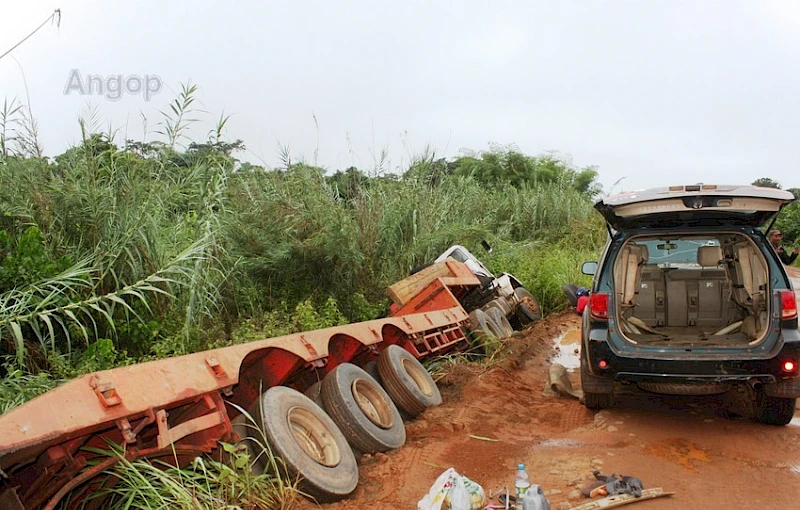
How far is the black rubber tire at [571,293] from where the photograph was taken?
1231cm

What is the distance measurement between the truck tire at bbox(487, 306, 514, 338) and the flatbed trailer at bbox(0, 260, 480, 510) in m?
5.01

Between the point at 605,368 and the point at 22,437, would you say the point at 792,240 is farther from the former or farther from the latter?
the point at 22,437

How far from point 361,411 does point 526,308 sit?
292 inches

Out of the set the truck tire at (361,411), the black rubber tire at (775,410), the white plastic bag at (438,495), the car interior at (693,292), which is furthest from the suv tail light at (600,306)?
the white plastic bag at (438,495)

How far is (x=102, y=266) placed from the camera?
6414 millimetres

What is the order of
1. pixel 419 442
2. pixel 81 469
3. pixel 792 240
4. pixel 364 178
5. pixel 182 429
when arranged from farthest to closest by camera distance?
pixel 792 240
pixel 364 178
pixel 419 442
pixel 182 429
pixel 81 469

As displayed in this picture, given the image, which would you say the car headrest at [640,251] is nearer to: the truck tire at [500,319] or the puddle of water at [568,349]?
the puddle of water at [568,349]

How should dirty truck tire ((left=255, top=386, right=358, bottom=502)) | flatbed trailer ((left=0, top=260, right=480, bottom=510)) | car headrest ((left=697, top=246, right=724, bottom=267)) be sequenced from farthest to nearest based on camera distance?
car headrest ((left=697, top=246, right=724, bottom=267)), dirty truck tire ((left=255, top=386, right=358, bottom=502)), flatbed trailer ((left=0, top=260, right=480, bottom=510))

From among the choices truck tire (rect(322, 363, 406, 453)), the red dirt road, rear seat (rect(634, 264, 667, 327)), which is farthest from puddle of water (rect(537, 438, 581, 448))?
rear seat (rect(634, 264, 667, 327))

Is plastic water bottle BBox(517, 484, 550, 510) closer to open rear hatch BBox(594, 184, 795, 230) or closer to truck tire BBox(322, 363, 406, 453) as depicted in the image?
truck tire BBox(322, 363, 406, 453)

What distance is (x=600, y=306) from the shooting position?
222 inches

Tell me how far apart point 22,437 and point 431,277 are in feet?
22.3

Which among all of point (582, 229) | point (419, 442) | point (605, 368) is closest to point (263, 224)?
point (419, 442)

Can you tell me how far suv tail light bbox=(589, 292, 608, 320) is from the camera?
5.61 m
